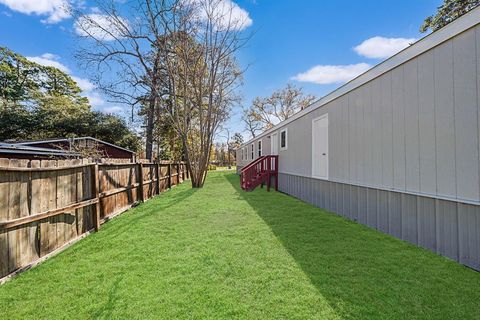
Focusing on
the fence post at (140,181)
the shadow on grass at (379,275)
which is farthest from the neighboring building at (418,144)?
the fence post at (140,181)

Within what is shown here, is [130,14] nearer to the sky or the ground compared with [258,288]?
nearer to the sky

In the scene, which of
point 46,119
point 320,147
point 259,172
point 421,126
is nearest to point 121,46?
point 259,172

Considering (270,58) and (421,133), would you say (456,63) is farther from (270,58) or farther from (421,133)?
(270,58)

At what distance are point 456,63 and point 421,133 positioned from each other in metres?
0.91

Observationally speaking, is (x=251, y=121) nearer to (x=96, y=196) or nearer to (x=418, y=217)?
(x=96, y=196)

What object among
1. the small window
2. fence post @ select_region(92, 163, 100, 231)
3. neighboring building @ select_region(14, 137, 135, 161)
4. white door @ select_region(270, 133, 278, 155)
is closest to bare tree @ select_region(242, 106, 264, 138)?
neighboring building @ select_region(14, 137, 135, 161)

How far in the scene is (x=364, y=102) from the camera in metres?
4.74

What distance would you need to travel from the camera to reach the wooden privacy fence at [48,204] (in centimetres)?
260

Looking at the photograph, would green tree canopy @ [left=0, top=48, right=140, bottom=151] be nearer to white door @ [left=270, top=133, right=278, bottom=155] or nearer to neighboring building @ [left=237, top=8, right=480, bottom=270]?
white door @ [left=270, top=133, right=278, bottom=155]

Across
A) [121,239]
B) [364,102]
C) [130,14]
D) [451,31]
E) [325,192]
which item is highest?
[130,14]

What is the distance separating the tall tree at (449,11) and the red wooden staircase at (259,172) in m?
10.8

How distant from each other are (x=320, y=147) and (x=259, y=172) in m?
4.33

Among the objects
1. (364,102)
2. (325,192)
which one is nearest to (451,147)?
(364,102)

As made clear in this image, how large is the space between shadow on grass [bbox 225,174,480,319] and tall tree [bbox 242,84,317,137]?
91.7 feet
